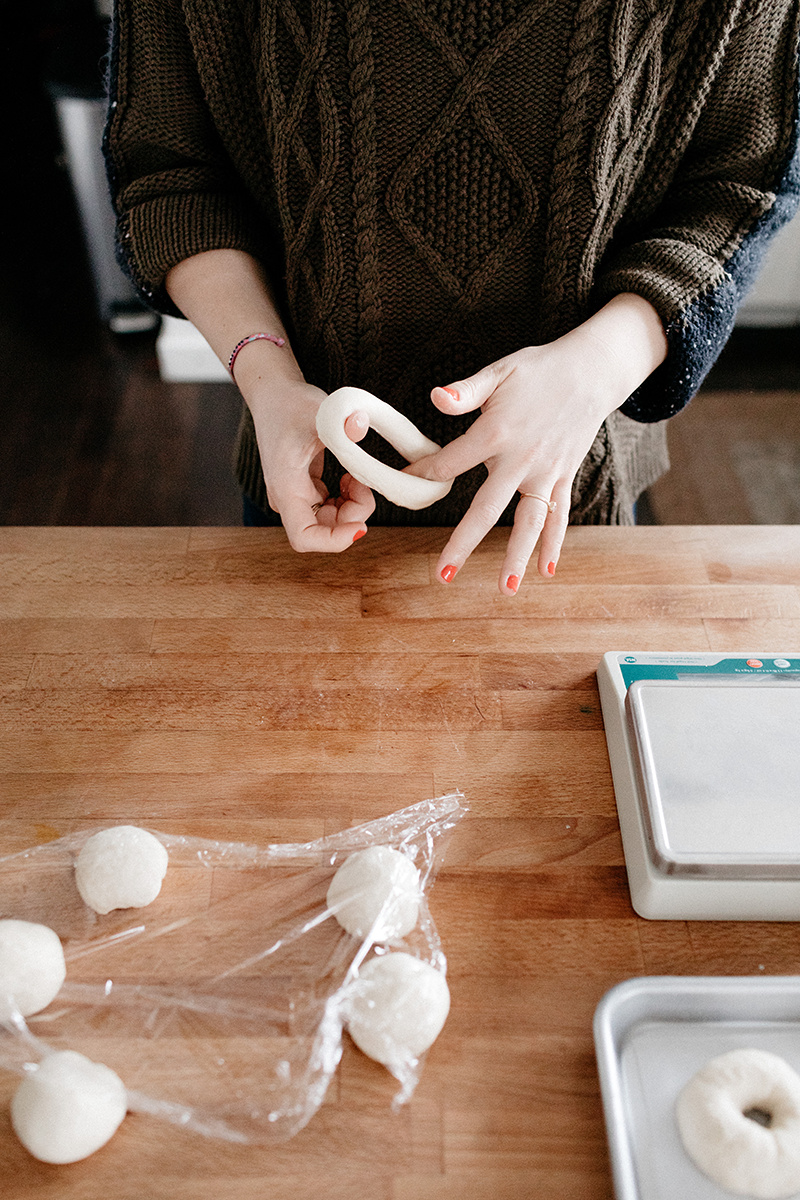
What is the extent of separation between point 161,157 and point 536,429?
42 cm

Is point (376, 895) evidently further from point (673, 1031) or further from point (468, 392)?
point (468, 392)

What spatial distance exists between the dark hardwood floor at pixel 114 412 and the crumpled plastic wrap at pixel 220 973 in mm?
1359

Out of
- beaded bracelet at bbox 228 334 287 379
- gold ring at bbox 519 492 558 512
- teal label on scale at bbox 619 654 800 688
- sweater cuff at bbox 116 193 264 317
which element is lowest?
teal label on scale at bbox 619 654 800 688

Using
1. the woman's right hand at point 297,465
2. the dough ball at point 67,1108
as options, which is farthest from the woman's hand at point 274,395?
the dough ball at point 67,1108

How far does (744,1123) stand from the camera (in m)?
0.49

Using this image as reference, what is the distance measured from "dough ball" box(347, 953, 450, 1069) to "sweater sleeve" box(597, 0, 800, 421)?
529mm

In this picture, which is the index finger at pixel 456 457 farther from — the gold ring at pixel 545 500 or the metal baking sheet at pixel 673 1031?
the metal baking sheet at pixel 673 1031

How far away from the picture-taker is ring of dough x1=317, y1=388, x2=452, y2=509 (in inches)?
25.7

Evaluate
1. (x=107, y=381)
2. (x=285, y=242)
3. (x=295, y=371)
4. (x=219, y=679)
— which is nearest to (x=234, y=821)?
(x=219, y=679)

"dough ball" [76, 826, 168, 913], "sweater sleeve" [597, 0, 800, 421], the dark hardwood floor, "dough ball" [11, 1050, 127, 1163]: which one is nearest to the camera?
"dough ball" [11, 1050, 127, 1163]

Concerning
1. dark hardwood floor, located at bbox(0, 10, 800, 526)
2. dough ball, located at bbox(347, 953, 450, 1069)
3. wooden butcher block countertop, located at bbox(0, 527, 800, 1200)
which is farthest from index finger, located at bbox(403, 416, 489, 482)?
dark hardwood floor, located at bbox(0, 10, 800, 526)

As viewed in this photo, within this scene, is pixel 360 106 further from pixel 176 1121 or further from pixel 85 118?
pixel 85 118

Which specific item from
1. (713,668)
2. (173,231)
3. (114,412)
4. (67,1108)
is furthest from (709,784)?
(114,412)

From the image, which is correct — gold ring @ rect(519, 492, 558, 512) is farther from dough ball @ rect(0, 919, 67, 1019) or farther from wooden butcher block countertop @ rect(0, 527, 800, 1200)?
dough ball @ rect(0, 919, 67, 1019)
